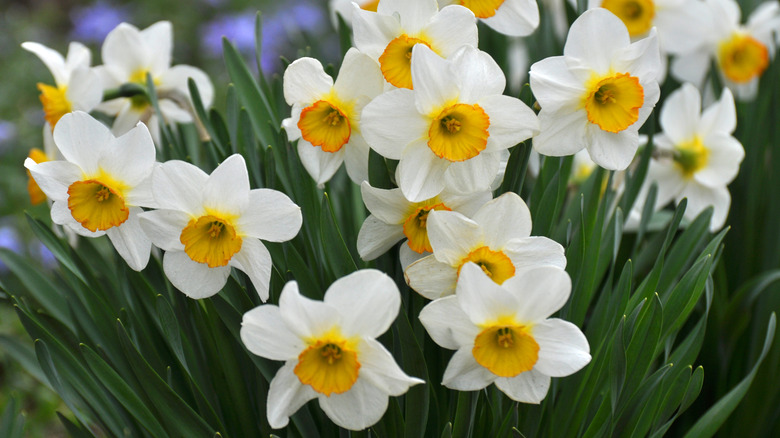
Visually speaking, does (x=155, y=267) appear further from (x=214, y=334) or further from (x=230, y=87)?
(x=230, y=87)

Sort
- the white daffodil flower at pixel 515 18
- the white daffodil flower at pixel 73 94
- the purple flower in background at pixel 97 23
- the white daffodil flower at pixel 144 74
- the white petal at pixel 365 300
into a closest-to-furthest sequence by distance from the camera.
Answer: the white petal at pixel 365 300, the white daffodil flower at pixel 515 18, the white daffodil flower at pixel 73 94, the white daffodil flower at pixel 144 74, the purple flower in background at pixel 97 23

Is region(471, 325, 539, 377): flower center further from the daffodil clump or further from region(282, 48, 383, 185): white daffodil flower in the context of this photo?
region(282, 48, 383, 185): white daffodil flower

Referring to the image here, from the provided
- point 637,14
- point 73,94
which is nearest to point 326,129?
point 73,94

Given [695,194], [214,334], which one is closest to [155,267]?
[214,334]

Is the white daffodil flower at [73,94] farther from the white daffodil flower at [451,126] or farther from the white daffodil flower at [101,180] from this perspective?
the white daffodil flower at [451,126]

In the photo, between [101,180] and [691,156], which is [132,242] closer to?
[101,180]

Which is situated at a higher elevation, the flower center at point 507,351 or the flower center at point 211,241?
the flower center at point 211,241

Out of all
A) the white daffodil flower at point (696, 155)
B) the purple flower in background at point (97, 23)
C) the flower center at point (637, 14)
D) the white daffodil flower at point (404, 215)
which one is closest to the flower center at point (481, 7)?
the white daffodil flower at point (404, 215)
